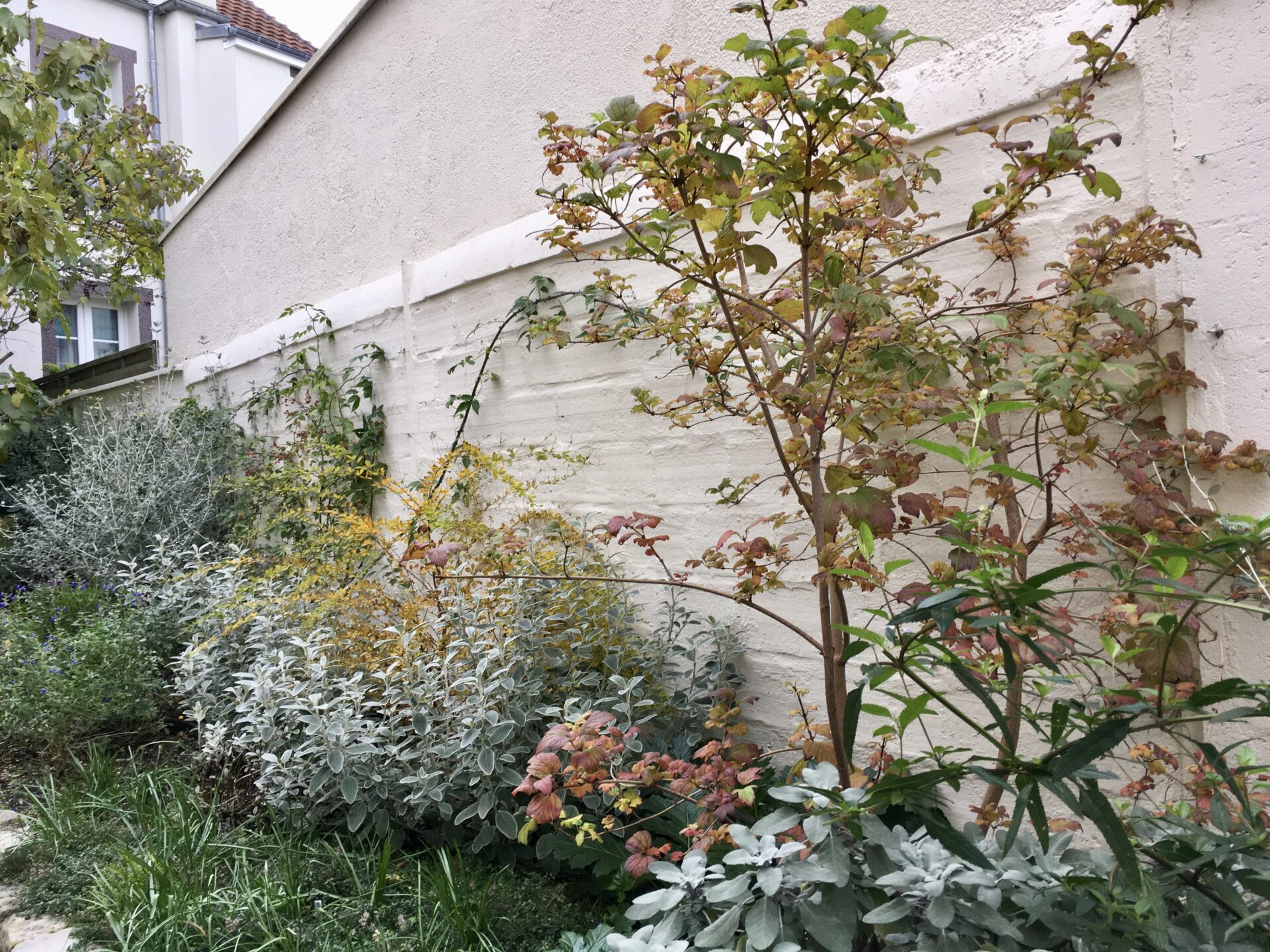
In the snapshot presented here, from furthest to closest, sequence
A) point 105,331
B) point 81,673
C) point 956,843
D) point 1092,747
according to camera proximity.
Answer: point 105,331, point 81,673, point 956,843, point 1092,747

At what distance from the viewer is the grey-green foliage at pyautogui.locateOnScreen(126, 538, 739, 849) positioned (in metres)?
2.62

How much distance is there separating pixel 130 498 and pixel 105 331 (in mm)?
8768

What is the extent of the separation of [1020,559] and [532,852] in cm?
160

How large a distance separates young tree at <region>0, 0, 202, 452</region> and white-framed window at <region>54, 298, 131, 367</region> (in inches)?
99.9

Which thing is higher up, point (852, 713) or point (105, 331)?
point (105, 331)

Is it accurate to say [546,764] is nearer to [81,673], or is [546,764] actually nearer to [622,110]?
[622,110]

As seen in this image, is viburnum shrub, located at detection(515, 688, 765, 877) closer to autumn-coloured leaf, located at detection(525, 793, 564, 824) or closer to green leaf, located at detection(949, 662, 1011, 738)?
autumn-coloured leaf, located at detection(525, 793, 564, 824)

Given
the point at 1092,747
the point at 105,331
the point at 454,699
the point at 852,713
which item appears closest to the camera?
the point at 1092,747

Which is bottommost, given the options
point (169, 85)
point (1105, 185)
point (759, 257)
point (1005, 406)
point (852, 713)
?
point (852, 713)

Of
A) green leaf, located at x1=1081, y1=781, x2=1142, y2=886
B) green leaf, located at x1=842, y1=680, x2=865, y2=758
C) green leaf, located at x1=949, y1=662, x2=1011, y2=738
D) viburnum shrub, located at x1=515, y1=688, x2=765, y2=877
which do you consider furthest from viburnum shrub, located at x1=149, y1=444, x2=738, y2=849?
green leaf, located at x1=1081, y1=781, x2=1142, y2=886

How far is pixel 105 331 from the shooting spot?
1301 cm

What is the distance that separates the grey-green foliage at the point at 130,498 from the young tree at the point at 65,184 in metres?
0.75

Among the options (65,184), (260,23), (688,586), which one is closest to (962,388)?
(688,586)

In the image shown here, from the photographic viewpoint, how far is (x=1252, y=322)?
6.21ft
